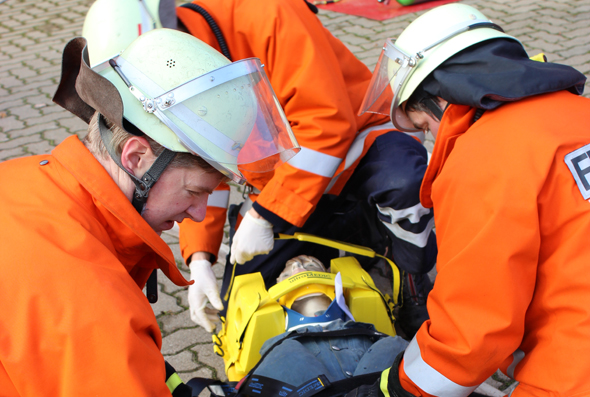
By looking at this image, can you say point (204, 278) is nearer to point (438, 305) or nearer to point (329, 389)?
point (329, 389)

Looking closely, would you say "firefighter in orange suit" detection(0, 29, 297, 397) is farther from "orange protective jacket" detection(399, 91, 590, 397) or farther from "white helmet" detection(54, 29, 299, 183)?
"orange protective jacket" detection(399, 91, 590, 397)

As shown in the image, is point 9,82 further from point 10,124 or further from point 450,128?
point 450,128

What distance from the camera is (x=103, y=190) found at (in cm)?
135

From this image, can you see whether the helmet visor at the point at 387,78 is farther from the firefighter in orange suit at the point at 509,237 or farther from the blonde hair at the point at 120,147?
the blonde hair at the point at 120,147

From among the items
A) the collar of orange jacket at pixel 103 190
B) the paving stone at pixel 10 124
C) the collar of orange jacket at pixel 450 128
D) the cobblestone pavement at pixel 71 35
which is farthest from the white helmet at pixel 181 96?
the paving stone at pixel 10 124

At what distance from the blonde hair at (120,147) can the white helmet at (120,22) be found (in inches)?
26.8

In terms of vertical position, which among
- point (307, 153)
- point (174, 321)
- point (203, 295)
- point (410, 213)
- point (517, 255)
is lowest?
point (174, 321)

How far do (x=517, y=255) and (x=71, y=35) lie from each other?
6.98 m

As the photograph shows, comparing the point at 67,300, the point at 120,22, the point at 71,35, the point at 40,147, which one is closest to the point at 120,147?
the point at 67,300

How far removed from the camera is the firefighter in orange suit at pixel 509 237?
1.41 meters

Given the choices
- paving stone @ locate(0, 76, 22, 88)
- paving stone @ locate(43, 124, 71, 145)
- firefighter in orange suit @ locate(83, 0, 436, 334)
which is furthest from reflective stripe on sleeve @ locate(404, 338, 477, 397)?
paving stone @ locate(0, 76, 22, 88)

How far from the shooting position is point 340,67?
2.71m

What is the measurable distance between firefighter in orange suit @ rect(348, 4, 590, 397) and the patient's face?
760mm

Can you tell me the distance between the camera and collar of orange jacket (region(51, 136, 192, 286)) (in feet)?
4.43
